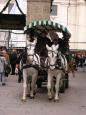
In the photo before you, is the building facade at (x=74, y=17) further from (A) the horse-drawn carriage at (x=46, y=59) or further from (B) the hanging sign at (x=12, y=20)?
(A) the horse-drawn carriage at (x=46, y=59)

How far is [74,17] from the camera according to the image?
80.9 metres

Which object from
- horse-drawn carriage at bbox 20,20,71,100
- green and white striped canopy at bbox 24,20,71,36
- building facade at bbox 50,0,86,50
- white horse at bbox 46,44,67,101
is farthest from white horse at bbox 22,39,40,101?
building facade at bbox 50,0,86,50

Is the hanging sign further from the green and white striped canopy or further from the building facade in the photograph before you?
the building facade

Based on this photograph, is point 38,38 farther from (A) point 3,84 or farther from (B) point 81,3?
(B) point 81,3

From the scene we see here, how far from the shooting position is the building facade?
263ft

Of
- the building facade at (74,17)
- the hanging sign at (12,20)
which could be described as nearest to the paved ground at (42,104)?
the hanging sign at (12,20)

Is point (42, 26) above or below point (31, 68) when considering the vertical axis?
above

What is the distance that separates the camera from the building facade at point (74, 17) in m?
80.1

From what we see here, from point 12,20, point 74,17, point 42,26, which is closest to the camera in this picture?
point 42,26

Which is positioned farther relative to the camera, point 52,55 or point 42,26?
point 42,26

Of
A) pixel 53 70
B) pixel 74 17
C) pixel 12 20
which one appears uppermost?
pixel 74 17

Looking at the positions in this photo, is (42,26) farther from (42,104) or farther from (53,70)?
(42,104)

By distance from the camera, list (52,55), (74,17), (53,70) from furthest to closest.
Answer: (74,17)
(53,70)
(52,55)

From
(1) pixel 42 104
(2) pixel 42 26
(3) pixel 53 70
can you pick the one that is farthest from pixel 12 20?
(1) pixel 42 104
